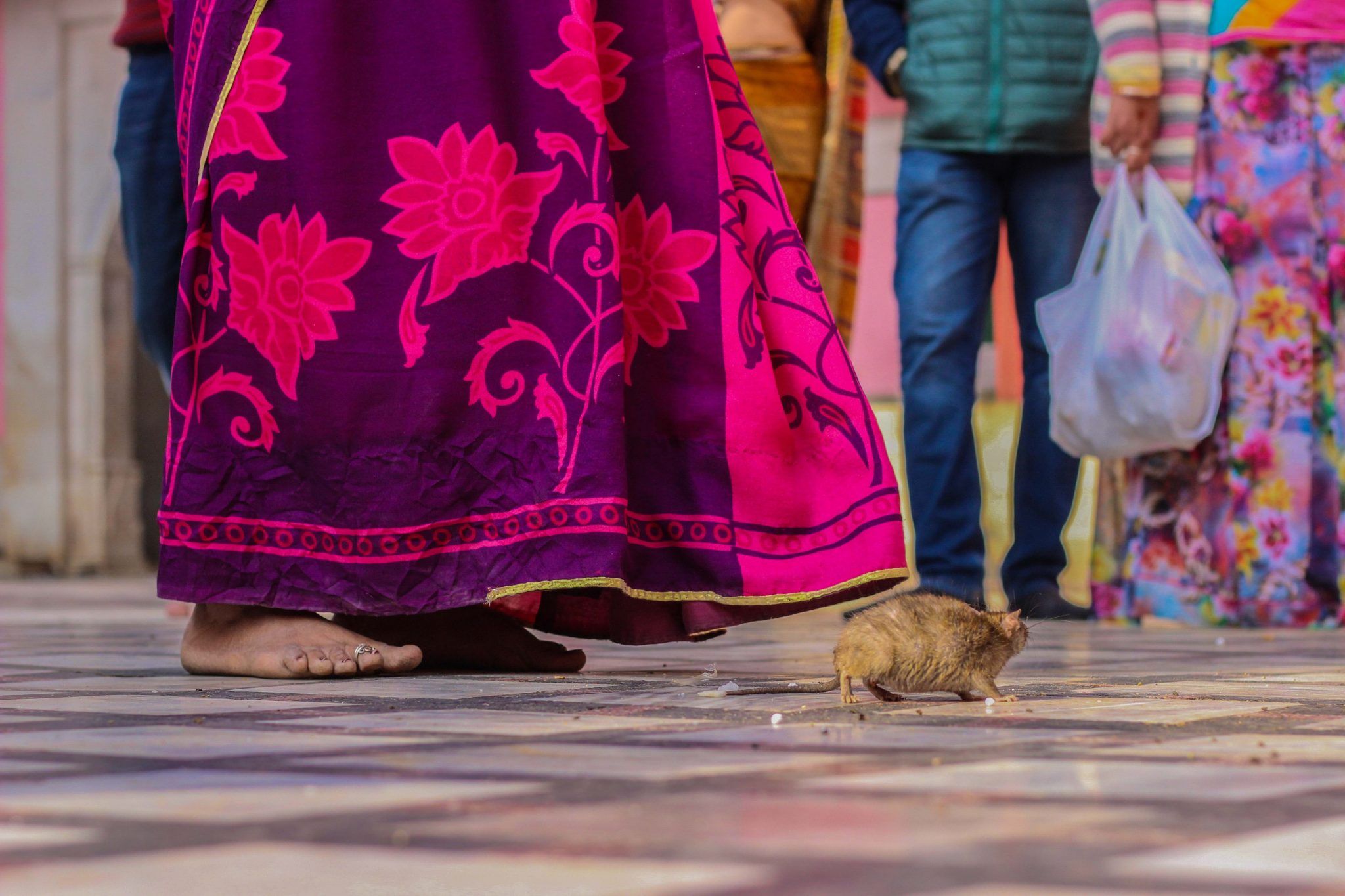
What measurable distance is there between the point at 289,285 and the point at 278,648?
45cm

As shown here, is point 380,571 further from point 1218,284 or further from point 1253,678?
point 1218,284

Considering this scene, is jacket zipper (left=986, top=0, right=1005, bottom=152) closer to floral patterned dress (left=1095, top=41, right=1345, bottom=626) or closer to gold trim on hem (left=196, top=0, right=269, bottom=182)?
floral patterned dress (left=1095, top=41, right=1345, bottom=626)

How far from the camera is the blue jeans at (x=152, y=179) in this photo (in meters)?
3.65

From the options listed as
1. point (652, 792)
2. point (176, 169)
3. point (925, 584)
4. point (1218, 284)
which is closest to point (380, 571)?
point (652, 792)

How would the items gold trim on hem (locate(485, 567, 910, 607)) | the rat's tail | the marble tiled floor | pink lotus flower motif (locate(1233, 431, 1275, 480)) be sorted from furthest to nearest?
pink lotus flower motif (locate(1233, 431, 1275, 480)) → gold trim on hem (locate(485, 567, 910, 607)) → the rat's tail → the marble tiled floor

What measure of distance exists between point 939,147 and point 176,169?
1.59 metres

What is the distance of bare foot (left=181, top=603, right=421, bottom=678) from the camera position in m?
2.42

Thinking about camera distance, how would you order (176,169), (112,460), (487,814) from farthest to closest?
(112,460) → (176,169) → (487,814)

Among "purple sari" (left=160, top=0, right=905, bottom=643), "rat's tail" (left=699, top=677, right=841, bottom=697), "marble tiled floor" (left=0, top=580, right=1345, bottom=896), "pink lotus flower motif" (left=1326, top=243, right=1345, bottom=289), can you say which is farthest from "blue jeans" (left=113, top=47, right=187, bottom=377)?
"pink lotus flower motif" (left=1326, top=243, right=1345, bottom=289)

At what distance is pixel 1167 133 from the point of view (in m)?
4.30

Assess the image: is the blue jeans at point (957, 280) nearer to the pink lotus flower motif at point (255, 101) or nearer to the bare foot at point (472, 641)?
the bare foot at point (472, 641)

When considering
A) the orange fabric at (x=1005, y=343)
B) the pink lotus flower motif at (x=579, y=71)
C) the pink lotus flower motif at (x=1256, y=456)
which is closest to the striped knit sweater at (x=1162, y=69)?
the pink lotus flower motif at (x=1256, y=456)

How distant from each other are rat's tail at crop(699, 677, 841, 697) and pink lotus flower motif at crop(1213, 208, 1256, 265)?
245 cm

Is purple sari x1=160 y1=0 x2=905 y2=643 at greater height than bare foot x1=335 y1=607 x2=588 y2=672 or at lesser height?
greater
